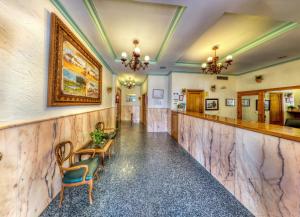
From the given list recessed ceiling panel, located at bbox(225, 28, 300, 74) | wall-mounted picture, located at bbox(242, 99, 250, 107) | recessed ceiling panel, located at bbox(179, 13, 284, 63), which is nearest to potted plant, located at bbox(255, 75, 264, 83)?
recessed ceiling panel, located at bbox(225, 28, 300, 74)

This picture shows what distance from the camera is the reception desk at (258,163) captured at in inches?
45.8

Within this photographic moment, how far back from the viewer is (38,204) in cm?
146

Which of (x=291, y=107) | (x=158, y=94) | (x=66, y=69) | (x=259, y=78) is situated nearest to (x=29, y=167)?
(x=66, y=69)

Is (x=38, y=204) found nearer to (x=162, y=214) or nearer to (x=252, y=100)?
(x=162, y=214)

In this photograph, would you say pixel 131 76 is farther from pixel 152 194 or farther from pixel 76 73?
pixel 152 194

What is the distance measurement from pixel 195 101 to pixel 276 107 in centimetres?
309

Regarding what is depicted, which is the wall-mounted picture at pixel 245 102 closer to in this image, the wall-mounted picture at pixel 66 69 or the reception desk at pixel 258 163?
the reception desk at pixel 258 163

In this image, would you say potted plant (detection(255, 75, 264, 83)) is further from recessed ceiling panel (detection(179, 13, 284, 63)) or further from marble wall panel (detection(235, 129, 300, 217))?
marble wall panel (detection(235, 129, 300, 217))

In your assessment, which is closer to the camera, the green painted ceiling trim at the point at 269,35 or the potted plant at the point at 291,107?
the green painted ceiling trim at the point at 269,35

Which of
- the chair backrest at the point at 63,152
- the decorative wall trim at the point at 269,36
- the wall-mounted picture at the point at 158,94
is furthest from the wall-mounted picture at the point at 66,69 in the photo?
the decorative wall trim at the point at 269,36

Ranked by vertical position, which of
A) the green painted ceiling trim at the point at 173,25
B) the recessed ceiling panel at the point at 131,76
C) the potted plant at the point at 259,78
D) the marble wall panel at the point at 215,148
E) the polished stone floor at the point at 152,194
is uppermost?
the recessed ceiling panel at the point at 131,76

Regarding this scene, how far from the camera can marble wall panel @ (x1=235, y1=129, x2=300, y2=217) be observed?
45.1 inches

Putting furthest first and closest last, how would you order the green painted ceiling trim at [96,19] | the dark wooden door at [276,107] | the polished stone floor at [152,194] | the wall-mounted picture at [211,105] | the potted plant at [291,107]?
the wall-mounted picture at [211,105], the dark wooden door at [276,107], the potted plant at [291,107], the green painted ceiling trim at [96,19], the polished stone floor at [152,194]

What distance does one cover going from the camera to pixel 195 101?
5.67m
